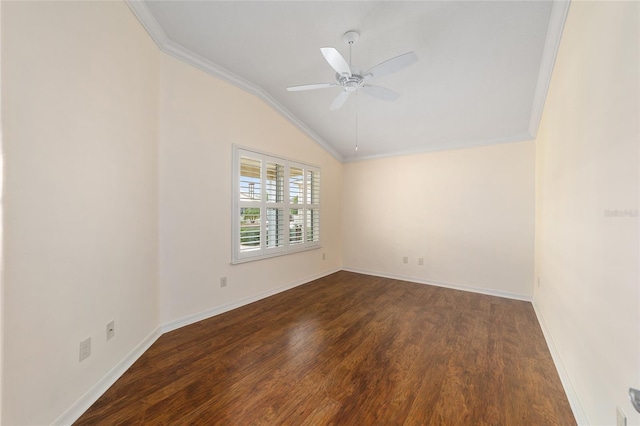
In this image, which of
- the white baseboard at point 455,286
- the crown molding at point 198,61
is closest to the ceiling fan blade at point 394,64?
the crown molding at point 198,61

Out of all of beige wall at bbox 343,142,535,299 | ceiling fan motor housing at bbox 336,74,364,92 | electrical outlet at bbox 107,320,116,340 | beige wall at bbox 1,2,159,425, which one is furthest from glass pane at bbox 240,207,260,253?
beige wall at bbox 343,142,535,299

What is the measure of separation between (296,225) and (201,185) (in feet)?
5.54

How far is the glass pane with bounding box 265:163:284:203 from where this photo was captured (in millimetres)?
3521

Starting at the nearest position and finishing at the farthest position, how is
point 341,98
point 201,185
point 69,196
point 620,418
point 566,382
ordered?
point 620,418 → point 69,196 → point 566,382 → point 341,98 → point 201,185

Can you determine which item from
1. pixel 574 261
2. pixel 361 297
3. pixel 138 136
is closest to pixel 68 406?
pixel 138 136

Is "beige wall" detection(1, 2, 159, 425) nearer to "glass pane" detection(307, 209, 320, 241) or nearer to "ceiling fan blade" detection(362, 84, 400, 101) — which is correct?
"ceiling fan blade" detection(362, 84, 400, 101)

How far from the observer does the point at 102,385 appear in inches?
64.7

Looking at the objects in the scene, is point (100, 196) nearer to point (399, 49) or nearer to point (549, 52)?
point (399, 49)

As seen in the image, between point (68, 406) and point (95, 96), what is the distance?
1.95m

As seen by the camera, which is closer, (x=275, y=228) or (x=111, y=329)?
(x=111, y=329)

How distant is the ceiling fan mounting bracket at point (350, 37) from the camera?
2123 mm

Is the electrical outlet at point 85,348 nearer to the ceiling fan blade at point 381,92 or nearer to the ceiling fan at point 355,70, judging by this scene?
the ceiling fan at point 355,70

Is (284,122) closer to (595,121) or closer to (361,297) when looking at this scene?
(361,297)

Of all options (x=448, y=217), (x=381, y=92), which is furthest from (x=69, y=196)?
(x=448, y=217)
